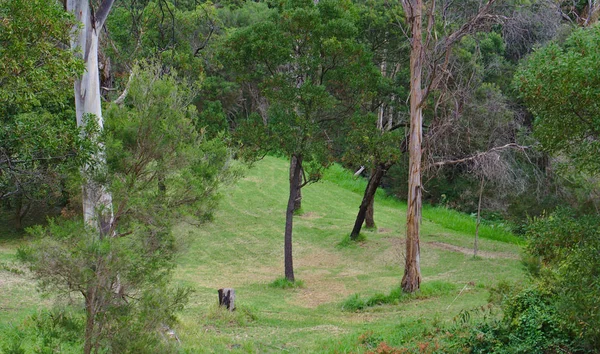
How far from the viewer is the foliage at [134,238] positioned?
20.8 feet

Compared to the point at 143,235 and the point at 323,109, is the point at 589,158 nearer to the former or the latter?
the point at 143,235

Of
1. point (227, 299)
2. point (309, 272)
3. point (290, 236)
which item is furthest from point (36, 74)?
point (309, 272)

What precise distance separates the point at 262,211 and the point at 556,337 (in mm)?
19632

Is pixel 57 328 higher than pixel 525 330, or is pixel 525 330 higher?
pixel 57 328

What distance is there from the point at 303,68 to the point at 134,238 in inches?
420

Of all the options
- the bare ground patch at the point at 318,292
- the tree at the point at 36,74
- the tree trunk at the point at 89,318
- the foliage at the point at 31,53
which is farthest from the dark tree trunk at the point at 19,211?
the tree trunk at the point at 89,318

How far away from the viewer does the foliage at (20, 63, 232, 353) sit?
6.34 metres

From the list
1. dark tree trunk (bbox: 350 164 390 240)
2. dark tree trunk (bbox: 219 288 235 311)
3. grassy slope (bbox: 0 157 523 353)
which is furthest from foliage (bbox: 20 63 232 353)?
dark tree trunk (bbox: 350 164 390 240)

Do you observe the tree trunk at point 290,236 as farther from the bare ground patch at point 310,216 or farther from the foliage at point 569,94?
the foliage at point 569,94

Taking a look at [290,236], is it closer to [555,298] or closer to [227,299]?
[227,299]

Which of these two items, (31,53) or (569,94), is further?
(31,53)

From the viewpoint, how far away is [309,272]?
65.5 feet

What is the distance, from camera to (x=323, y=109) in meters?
17.1

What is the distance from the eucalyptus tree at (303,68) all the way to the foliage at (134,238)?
22.0ft
